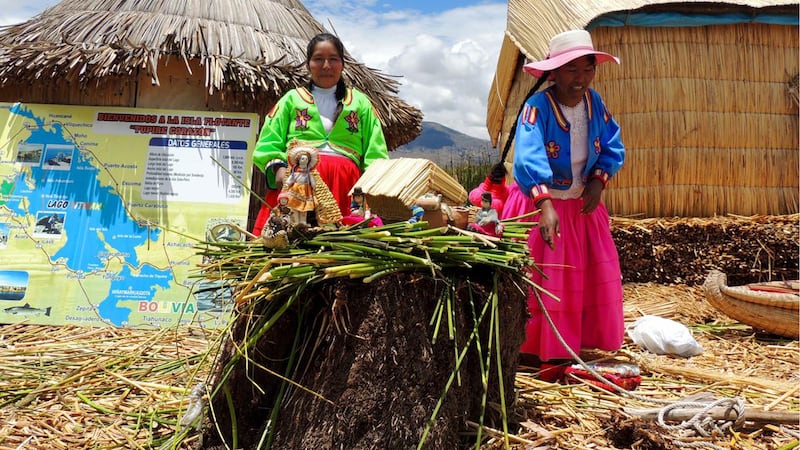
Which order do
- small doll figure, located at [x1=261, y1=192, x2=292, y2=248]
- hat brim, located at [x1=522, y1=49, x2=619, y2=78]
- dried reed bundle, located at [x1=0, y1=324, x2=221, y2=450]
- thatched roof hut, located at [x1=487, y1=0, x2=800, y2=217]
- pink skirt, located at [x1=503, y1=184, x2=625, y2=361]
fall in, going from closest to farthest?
small doll figure, located at [x1=261, y1=192, x2=292, y2=248]
dried reed bundle, located at [x1=0, y1=324, x2=221, y2=450]
hat brim, located at [x1=522, y1=49, x2=619, y2=78]
pink skirt, located at [x1=503, y1=184, x2=625, y2=361]
thatched roof hut, located at [x1=487, y1=0, x2=800, y2=217]

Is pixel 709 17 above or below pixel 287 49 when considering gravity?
above

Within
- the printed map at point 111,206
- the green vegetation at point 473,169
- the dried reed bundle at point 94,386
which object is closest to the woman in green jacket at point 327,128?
the dried reed bundle at point 94,386

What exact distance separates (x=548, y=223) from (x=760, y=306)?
2.42 meters

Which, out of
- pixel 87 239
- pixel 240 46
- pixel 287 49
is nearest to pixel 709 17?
pixel 287 49

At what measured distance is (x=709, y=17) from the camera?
5289mm

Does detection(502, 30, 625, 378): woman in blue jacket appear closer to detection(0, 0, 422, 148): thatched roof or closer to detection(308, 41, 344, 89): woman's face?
detection(308, 41, 344, 89): woman's face

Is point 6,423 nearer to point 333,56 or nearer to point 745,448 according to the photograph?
point 333,56

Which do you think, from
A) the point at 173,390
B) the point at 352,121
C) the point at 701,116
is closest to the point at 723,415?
the point at 352,121

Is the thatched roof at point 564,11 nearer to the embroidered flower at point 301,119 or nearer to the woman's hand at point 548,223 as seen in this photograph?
the woman's hand at point 548,223

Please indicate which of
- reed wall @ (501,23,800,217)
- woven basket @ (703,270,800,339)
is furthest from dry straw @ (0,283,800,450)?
reed wall @ (501,23,800,217)

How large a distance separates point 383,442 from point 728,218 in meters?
4.80

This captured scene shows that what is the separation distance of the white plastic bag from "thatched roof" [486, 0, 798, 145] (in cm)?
259

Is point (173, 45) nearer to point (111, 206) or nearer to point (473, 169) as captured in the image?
point (111, 206)

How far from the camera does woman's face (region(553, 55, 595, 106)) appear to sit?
288cm
